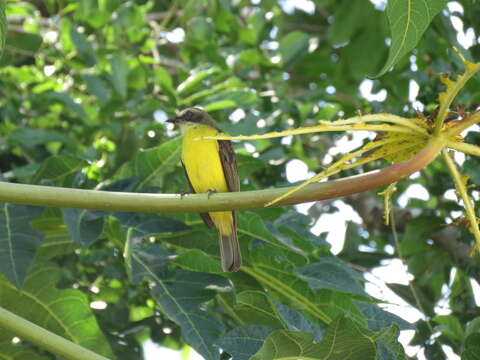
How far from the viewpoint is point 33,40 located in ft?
17.4

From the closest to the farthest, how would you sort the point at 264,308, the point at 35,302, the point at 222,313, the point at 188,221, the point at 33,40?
the point at 264,308, the point at 35,302, the point at 188,221, the point at 222,313, the point at 33,40

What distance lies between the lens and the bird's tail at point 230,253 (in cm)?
329

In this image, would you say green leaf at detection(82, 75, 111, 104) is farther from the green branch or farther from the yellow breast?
the green branch

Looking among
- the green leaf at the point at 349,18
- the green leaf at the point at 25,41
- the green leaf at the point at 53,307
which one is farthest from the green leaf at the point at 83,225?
the green leaf at the point at 349,18

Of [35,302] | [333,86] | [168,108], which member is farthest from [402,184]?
[35,302]

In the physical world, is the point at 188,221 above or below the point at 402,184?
above

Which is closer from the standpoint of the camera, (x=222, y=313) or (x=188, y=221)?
(x=188, y=221)

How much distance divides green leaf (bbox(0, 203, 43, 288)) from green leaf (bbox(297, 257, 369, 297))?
1.17m

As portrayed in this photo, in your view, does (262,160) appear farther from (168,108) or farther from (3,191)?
(3,191)

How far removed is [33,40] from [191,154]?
164 cm

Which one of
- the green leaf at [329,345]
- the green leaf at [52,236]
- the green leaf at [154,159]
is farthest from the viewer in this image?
the green leaf at [154,159]

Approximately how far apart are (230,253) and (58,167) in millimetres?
947

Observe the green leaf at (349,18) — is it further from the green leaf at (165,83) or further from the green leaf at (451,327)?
the green leaf at (451,327)

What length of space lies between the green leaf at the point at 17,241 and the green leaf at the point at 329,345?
3.50ft
